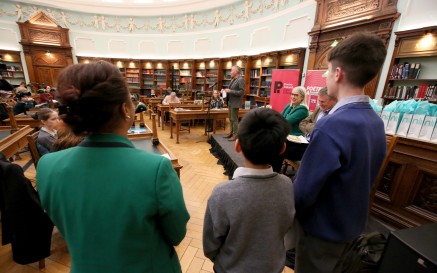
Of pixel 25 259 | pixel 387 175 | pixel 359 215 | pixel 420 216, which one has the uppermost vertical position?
pixel 359 215

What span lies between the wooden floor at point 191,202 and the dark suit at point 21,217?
0.24 meters

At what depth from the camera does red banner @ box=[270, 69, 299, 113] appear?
229 inches

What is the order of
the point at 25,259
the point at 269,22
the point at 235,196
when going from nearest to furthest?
the point at 235,196, the point at 25,259, the point at 269,22

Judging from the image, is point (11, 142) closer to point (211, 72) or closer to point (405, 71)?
point (405, 71)

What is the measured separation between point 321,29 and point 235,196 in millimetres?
6208

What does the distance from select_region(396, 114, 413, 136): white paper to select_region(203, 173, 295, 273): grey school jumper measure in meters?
2.01

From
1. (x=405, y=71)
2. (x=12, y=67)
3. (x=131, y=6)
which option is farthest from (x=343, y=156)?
(x=12, y=67)

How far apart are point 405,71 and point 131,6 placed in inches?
451

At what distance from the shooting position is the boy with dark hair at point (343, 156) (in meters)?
0.79

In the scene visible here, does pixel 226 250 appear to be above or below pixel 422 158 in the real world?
below

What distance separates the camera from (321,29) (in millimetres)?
5352

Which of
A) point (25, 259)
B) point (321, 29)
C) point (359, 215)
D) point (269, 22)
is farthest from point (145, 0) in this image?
point (359, 215)

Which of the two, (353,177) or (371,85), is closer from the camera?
(353,177)

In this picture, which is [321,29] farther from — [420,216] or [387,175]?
[420,216]
